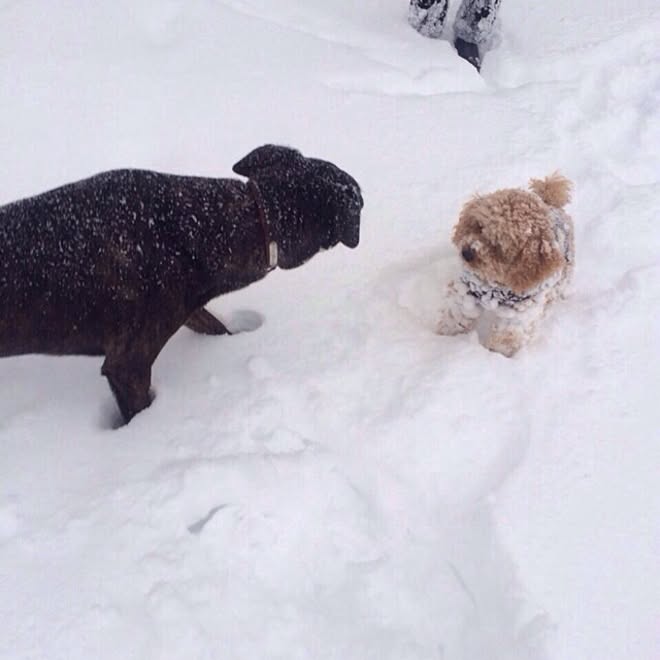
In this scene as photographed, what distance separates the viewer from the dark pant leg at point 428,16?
4.49 m

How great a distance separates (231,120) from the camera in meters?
3.73

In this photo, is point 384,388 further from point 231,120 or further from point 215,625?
point 231,120

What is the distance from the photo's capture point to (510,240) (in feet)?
8.46

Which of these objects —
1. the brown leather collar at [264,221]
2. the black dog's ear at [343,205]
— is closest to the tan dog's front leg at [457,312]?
the black dog's ear at [343,205]

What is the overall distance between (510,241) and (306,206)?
886 millimetres

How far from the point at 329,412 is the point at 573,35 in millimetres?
3804

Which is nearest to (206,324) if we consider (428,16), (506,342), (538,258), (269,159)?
(269,159)

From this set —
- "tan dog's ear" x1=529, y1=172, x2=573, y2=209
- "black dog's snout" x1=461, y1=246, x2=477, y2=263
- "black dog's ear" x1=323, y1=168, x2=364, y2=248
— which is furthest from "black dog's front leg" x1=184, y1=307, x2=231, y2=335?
"tan dog's ear" x1=529, y1=172, x2=573, y2=209

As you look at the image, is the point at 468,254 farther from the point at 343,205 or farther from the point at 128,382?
the point at 128,382

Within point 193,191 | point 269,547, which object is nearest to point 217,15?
point 193,191

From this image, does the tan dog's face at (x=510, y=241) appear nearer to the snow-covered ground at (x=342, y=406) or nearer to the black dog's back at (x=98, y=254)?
the snow-covered ground at (x=342, y=406)

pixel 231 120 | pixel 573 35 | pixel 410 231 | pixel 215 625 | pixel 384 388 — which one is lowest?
pixel 215 625

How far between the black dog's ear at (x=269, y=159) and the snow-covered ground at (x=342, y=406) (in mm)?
760

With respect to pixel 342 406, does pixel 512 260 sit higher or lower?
higher
